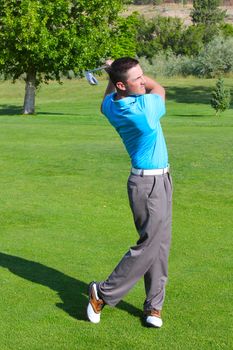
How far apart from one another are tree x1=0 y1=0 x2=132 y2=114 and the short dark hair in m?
31.8

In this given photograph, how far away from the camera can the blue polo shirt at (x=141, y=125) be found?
17.1 feet

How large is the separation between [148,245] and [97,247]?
252cm

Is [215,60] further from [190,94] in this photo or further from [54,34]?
[54,34]

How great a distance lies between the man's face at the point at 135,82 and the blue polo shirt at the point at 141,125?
0.16ft

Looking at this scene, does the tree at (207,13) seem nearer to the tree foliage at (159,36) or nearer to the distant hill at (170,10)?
the tree foliage at (159,36)

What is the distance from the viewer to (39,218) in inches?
376

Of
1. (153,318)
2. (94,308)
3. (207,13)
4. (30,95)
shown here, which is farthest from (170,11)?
(153,318)

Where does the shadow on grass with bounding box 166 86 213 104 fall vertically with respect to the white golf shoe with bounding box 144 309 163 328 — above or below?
below

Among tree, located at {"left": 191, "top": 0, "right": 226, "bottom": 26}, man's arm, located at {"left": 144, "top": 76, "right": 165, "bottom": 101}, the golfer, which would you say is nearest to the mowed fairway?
the golfer

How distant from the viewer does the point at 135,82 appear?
523cm

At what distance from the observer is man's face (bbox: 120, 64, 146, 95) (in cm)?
519

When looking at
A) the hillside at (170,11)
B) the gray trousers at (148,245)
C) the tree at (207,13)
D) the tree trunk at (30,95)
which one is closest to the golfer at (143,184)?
the gray trousers at (148,245)

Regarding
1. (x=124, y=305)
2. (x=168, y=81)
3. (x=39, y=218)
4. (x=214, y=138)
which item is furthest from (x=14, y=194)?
(x=168, y=81)

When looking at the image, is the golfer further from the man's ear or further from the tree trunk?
the tree trunk
